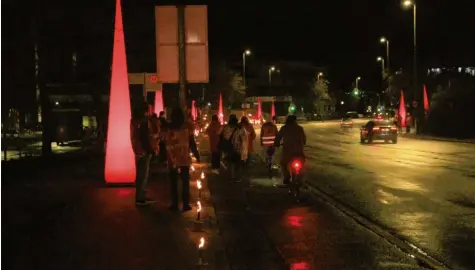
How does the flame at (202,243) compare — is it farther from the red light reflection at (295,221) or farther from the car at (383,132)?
the car at (383,132)

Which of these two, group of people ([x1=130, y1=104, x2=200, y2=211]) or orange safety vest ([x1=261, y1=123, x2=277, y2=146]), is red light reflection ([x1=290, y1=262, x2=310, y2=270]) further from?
orange safety vest ([x1=261, y1=123, x2=277, y2=146])

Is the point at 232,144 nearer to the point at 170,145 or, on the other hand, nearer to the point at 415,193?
the point at 415,193

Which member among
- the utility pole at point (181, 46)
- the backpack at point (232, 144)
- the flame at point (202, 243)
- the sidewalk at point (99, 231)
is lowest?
the flame at point (202, 243)

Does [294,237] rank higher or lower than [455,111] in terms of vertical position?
lower

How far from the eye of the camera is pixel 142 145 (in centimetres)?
1145

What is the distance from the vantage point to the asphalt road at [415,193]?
9031mm

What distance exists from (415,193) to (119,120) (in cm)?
666

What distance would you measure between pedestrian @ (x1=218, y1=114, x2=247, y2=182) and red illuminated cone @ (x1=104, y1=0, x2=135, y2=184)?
2734mm

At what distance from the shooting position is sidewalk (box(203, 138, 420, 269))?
25.1 ft

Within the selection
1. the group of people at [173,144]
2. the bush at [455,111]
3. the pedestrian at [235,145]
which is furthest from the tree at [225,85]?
the group of people at [173,144]

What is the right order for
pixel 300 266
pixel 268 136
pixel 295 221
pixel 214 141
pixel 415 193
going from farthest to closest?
pixel 214 141, pixel 268 136, pixel 415 193, pixel 295 221, pixel 300 266

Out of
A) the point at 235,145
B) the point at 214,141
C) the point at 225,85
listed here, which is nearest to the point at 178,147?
the point at 235,145

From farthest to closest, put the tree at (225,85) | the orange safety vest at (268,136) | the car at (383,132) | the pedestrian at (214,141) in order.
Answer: the tree at (225,85), the car at (383,132), the pedestrian at (214,141), the orange safety vest at (268,136)

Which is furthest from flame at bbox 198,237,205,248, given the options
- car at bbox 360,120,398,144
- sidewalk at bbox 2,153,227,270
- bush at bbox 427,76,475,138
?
bush at bbox 427,76,475,138
